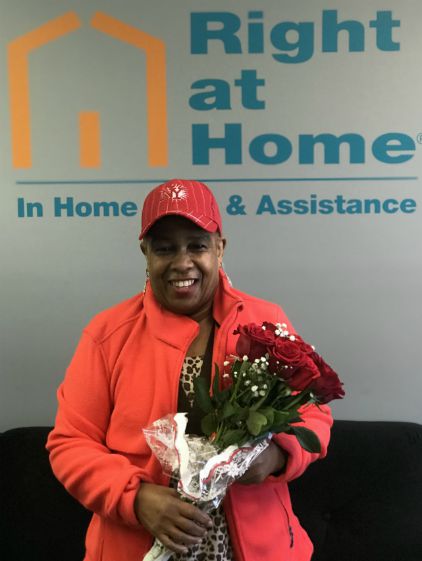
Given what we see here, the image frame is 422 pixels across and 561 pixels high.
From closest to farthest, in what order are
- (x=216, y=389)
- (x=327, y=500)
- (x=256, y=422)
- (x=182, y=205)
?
(x=256, y=422) → (x=216, y=389) → (x=182, y=205) → (x=327, y=500)

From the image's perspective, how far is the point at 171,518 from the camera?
1.08 meters

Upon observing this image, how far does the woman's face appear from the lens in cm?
127

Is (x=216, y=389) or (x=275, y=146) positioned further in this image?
(x=275, y=146)

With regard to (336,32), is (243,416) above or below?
below

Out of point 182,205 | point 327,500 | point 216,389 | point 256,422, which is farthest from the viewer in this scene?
point 327,500

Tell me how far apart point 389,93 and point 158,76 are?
3.22 feet

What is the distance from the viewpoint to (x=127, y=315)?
4.46 feet

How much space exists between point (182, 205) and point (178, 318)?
0.31 metres

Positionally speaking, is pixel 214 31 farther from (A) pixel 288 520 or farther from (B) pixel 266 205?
(A) pixel 288 520

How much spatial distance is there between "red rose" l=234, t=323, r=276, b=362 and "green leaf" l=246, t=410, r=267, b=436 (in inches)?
5.2

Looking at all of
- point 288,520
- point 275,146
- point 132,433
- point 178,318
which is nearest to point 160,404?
point 132,433

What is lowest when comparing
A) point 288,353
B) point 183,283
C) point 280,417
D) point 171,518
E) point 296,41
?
point 171,518

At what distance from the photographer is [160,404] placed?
1231 mm

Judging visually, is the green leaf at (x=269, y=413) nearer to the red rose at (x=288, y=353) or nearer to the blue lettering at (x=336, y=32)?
the red rose at (x=288, y=353)
